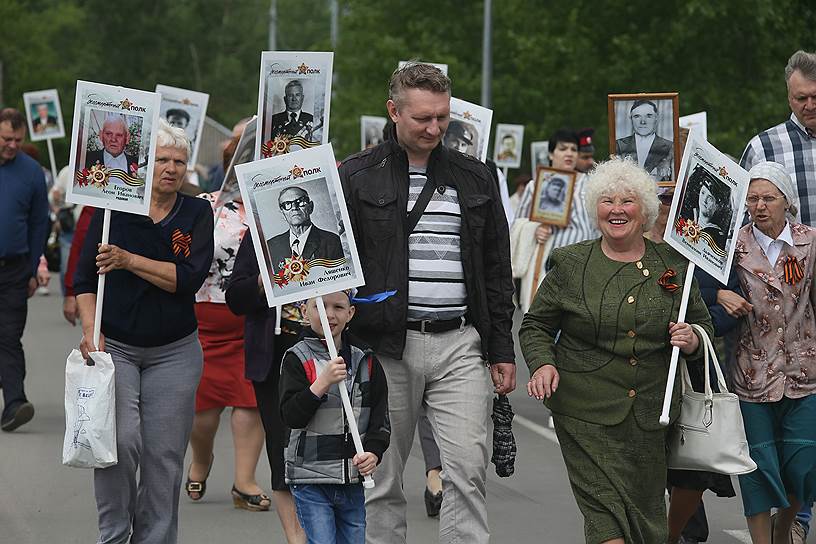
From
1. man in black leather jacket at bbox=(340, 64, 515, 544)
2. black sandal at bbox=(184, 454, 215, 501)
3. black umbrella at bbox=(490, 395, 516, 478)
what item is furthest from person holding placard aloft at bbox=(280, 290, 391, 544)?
black sandal at bbox=(184, 454, 215, 501)

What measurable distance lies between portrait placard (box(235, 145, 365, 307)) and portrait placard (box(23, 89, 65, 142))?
17.0m

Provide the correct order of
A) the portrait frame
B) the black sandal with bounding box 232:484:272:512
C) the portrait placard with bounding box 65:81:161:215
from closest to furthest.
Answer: the portrait placard with bounding box 65:81:161:215
the black sandal with bounding box 232:484:272:512
the portrait frame

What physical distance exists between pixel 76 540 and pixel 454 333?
2757 mm

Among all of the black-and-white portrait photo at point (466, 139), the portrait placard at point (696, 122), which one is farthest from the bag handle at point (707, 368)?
the black-and-white portrait photo at point (466, 139)

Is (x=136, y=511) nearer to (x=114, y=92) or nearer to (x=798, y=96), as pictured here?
(x=114, y=92)

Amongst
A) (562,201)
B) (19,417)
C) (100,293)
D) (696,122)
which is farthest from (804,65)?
(19,417)

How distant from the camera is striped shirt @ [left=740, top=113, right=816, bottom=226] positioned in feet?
25.9

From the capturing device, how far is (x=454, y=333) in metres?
6.26

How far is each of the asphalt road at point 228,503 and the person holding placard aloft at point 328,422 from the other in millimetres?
2200

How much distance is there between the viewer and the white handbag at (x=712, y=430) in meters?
6.30

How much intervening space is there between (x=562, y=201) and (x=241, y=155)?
15.0 ft

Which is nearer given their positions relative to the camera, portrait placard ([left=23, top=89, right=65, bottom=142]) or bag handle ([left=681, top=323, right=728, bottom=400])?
bag handle ([left=681, top=323, right=728, bottom=400])

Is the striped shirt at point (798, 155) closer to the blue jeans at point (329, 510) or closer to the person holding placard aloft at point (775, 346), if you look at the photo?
the person holding placard aloft at point (775, 346)

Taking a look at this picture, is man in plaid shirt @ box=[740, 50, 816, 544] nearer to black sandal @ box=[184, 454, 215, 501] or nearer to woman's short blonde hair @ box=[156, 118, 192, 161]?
woman's short blonde hair @ box=[156, 118, 192, 161]
